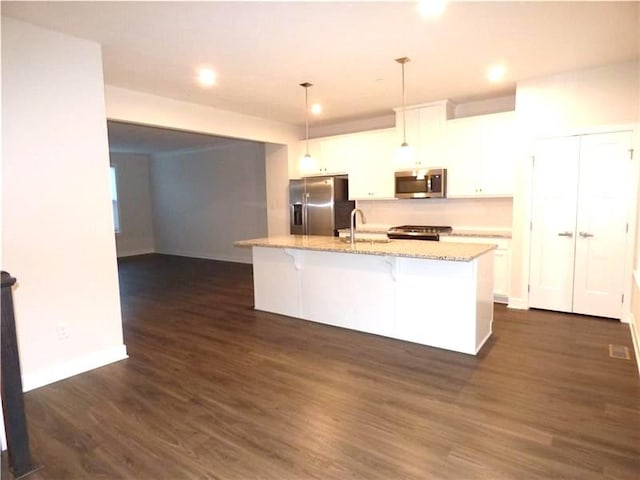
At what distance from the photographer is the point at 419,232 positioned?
5.19 meters

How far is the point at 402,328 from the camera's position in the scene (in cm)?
359

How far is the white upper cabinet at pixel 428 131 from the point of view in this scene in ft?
16.6

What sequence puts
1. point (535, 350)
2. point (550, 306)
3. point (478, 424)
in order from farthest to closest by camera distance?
point (550, 306), point (535, 350), point (478, 424)

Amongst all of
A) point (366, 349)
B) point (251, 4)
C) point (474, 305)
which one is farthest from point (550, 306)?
point (251, 4)

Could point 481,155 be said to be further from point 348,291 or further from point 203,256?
point 203,256

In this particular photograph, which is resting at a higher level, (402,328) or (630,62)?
(630,62)

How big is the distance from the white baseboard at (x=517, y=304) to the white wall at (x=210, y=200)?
4.82 metres

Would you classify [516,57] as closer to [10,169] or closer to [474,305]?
[474,305]

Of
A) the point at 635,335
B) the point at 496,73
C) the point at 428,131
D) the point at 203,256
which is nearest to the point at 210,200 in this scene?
the point at 203,256

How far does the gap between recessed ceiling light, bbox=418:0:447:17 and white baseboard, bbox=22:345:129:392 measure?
11.7 ft

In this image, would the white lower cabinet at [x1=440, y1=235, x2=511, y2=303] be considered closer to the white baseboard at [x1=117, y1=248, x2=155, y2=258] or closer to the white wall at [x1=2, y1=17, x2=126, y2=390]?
the white wall at [x1=2, y1=17, x2=126, y2=390]

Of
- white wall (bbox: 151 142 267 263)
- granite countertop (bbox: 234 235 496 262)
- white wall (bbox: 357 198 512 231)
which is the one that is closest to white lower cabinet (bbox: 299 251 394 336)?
granite countertop (bbox: 234 235 496 262)

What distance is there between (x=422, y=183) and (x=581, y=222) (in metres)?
1.91

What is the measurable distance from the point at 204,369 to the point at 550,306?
12.6 ft
